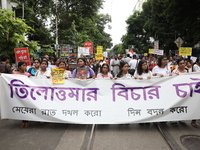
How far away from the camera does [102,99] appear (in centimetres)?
433

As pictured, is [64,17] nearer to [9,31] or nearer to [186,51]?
[186,51]

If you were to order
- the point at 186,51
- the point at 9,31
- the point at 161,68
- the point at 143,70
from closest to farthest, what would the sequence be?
the point at 143,70 → the point at 161,68 → the point at 9,31 → the point at 186,51

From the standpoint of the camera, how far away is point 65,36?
25031 mm

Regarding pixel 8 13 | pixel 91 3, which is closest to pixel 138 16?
pixel 91 3

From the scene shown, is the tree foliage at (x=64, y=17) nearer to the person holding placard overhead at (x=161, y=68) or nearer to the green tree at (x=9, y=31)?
the green tree at (x=9, y=31)

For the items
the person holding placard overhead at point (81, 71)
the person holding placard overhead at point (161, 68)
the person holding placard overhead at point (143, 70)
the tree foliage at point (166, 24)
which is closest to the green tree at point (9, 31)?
the person holding placard overhead at point (81, 71)

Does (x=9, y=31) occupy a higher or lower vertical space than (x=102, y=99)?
higher

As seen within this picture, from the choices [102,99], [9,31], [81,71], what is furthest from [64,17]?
[102,99]

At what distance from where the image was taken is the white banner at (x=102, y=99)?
4215 millimetres

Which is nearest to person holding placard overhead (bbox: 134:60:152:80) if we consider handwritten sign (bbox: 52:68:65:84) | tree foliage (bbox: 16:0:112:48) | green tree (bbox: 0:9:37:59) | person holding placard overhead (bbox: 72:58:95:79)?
person holding placard overhead (bbox: 72:58:95:79)

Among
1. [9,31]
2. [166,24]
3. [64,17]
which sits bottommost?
[9,31]

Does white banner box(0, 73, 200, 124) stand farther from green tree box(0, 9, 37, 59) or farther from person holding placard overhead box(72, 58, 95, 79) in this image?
green tree box(0, 9, 37, 59)

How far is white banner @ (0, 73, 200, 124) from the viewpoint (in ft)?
13.8

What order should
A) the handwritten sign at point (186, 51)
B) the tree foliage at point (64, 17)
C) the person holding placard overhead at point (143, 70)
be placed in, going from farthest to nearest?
the tree foliage at point (64, 17), the handwritten sign at point (186, 51), the person holding placard overhead at point (143, 70)
